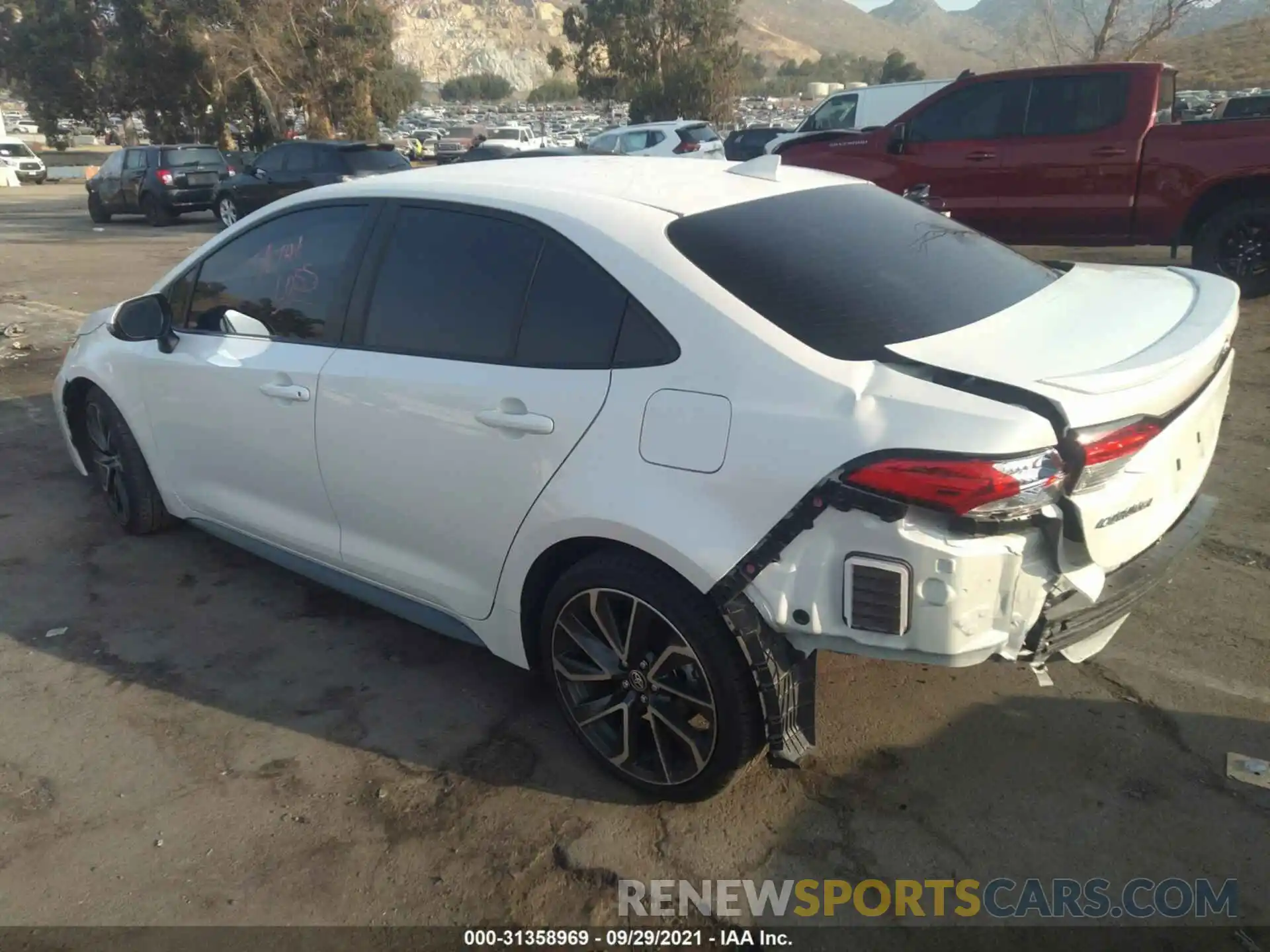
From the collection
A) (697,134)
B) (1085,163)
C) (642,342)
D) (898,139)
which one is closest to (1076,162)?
(1085,163)

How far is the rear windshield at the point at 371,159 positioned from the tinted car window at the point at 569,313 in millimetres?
14512

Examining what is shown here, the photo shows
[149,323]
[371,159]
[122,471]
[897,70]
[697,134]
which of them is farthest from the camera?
[897,70]

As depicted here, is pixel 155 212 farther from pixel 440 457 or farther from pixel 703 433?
pixel 703 433

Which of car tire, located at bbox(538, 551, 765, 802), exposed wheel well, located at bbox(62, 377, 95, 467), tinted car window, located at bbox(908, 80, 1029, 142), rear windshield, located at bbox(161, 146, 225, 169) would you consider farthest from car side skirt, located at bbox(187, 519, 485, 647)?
rear windshield, located at bbox(161, 146, 225, 169)

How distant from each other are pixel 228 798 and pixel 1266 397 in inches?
248

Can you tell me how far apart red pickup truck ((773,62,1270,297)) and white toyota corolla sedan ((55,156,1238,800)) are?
5.64 meters

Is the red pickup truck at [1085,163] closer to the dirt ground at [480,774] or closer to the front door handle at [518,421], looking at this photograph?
the dirt ground at [480,774]

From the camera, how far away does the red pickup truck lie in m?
8.28

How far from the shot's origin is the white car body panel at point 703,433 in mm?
2281

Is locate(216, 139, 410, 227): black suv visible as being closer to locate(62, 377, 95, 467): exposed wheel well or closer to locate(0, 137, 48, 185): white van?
locate(62, 377, 95, 467): exposed wheel well

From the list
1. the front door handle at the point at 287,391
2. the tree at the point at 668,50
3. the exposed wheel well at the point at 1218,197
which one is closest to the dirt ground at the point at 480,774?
the front door handle at the point at 287,391

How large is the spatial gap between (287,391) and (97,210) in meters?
20.8

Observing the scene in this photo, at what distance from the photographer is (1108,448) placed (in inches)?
90.3

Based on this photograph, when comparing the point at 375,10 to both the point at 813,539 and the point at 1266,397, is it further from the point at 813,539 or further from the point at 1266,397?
the point at 813,539
